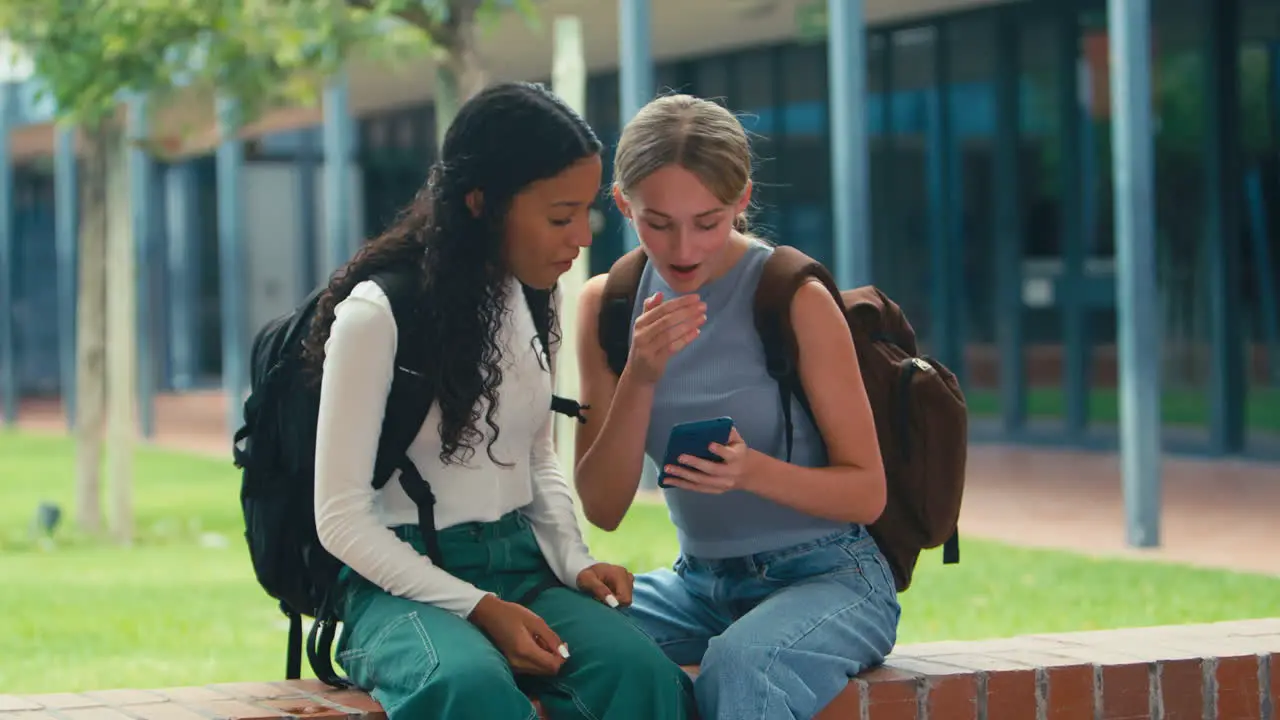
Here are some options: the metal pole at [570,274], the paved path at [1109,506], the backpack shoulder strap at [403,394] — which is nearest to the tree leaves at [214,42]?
the metal pole at [570,274]

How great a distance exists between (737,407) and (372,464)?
702 millimetres

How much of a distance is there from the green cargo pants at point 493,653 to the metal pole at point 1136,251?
6.77m

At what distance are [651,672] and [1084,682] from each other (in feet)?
3.19

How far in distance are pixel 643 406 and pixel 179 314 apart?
28740 mm

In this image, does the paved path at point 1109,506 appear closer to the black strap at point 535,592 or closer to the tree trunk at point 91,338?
the tree trunk at point 91,338

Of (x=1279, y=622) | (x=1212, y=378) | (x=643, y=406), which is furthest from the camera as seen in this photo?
(x=1212, y=378)

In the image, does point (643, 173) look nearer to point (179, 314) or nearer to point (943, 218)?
point (943, 218)

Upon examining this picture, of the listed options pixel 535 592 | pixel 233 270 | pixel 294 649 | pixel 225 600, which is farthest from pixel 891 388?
pixel 233 270

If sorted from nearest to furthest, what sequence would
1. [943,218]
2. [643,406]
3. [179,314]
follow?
1. [643,406]
2. [943,218]
3. [179,314]

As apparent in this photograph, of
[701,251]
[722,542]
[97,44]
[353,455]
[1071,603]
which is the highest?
[97,44]

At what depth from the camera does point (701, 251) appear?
343cm

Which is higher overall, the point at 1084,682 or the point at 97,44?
the point at 97,44

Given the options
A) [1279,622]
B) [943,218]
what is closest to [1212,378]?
[943,218]

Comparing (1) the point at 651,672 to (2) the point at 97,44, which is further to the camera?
(2) the point at 97,44
